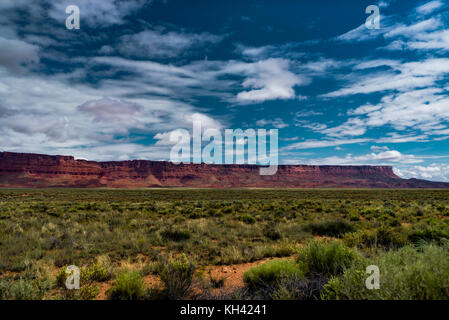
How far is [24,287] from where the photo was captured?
456 centimetres

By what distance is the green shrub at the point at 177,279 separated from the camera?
4587 millimetres

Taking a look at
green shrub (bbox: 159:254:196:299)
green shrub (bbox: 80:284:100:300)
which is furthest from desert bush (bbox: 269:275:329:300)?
green shrub (bbox: 80:284:100:300)

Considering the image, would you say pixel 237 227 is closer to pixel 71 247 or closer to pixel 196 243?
pixel 196 243

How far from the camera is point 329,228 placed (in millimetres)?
11367

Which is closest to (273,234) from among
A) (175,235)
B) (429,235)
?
(175,235)

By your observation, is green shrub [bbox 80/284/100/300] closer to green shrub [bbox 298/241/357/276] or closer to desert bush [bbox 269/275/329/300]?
desert bush [bbox 269/275/329/300]

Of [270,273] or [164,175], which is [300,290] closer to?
[270,273]

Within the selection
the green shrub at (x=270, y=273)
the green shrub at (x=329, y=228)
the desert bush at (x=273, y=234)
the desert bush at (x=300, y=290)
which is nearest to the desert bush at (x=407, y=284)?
the desert bush at (x=300, y=290)

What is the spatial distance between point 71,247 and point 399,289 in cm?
958

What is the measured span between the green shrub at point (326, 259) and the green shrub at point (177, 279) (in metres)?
2.61

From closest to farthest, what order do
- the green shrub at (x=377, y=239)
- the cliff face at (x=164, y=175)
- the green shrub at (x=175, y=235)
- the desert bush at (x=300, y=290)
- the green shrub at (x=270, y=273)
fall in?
1. the desert bush at (x=300, y=290)
2. the green shrub at (x=270, y=273)
3. the green shrub at (x=377, y=239)
4. the green shrub at (x=175, y=235)
5. the cliff face at (x=164, y=175)

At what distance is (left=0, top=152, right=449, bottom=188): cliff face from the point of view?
14588 cm

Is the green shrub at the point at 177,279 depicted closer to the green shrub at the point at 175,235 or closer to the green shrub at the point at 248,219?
the green shrub at the point at 175,235
